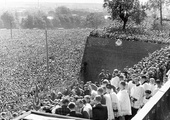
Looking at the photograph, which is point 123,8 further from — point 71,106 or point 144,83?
point 71,106

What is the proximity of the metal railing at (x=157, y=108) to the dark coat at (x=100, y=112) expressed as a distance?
1206 millimetres

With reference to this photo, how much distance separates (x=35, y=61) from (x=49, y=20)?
1192 inches

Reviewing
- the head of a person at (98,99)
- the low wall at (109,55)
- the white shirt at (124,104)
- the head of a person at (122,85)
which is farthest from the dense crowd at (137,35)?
the head of a person at (98,99)

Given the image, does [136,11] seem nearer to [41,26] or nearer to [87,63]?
[87,63]

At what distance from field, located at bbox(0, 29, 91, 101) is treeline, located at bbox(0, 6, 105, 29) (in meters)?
11.2

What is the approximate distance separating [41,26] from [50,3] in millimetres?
22365

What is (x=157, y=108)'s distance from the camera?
22.8 feet

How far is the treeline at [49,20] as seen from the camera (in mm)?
58716

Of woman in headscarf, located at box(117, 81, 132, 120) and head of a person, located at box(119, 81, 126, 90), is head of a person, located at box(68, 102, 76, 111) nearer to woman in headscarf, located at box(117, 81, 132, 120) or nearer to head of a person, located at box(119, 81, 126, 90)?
woman in headscarf, located at box(117, 81, 132, 120)

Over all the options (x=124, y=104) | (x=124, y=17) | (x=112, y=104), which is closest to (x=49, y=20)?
(x=124, y=17)

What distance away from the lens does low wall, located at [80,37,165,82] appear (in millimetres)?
25562

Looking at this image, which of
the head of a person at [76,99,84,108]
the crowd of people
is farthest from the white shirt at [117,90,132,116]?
the head of a person at [76,99,84,108]

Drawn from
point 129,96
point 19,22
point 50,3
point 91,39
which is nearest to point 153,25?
point 91,39

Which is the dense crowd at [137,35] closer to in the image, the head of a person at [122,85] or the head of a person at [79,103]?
the head of a person at [122,85]
